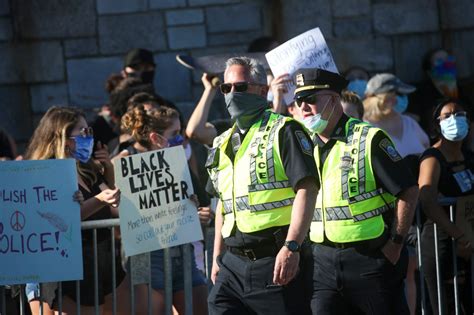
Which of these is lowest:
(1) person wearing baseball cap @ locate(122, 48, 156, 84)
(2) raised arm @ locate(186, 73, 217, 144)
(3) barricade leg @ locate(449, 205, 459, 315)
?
(3) barricade leg @ locate(449, 205, 459, 315)

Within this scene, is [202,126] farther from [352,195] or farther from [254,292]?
[254,292]

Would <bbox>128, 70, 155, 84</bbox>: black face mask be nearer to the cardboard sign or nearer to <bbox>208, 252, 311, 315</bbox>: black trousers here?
the cardboard sign

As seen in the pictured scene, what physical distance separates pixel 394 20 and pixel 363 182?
17.9 feet

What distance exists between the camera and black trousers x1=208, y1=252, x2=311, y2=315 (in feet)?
21.4

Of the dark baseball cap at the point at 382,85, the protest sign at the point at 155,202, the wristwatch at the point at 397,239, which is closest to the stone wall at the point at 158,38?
the dark baseball cap at the point at 382,85

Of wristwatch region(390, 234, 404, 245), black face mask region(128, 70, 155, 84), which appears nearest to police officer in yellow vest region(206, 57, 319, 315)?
wristwatch region(390, 234, 404, 245)

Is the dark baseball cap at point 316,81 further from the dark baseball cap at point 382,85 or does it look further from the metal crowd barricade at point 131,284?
the dark baseball cap at point 382,85

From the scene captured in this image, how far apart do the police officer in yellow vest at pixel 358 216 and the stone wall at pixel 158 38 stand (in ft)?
16.3

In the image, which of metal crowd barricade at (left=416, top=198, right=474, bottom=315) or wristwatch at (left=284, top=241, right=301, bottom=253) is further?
metal crowd barricade at (left=416, top=198, right=474, bottom=315)

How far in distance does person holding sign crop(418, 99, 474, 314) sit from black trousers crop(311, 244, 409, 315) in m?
1.20

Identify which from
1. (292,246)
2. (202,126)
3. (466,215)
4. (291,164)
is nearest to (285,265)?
(292,246)

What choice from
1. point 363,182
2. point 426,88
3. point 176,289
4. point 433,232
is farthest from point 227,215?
point 426,88

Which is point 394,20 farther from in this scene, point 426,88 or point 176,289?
point 176,289

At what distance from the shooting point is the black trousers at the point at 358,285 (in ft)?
22.6
